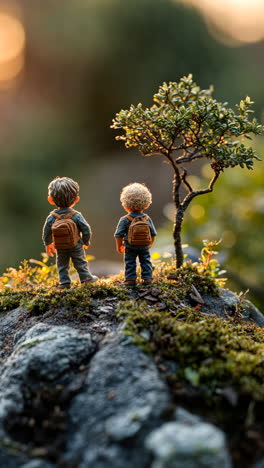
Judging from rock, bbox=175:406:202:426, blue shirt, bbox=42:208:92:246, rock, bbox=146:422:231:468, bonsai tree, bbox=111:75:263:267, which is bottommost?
rock, bbox=146:422:231:468

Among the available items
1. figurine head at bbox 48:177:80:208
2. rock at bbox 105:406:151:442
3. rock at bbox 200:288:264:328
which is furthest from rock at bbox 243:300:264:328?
rock at bbox 105:406:151:442

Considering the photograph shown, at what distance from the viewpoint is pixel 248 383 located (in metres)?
2.82

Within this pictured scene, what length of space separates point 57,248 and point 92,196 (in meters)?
14.7

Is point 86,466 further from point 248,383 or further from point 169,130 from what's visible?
point 169,130

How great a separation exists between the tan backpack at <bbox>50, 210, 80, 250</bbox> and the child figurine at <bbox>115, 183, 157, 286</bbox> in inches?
20.1

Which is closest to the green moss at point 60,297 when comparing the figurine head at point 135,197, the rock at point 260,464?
the figurine head at point 135,197

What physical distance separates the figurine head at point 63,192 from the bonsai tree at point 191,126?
951 millimetres

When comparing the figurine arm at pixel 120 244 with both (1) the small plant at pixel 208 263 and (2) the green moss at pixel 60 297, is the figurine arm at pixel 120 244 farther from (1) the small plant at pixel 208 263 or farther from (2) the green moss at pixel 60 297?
(1) the small plant at pixel 208 263

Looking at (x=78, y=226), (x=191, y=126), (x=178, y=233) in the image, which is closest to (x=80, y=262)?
(x=78, y=226)

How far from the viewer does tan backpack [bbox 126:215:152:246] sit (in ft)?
15.0

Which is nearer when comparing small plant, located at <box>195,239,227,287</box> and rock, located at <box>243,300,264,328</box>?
rock, located at <box>243,300,264,328</box>

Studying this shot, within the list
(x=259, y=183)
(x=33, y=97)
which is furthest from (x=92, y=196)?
(x=259, y=183)

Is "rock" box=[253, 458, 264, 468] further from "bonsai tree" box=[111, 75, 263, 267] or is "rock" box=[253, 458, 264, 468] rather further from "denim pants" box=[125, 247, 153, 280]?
"bonsai tree" box=[111, 75, 263, 267]

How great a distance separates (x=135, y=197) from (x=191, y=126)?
3.82 feet
